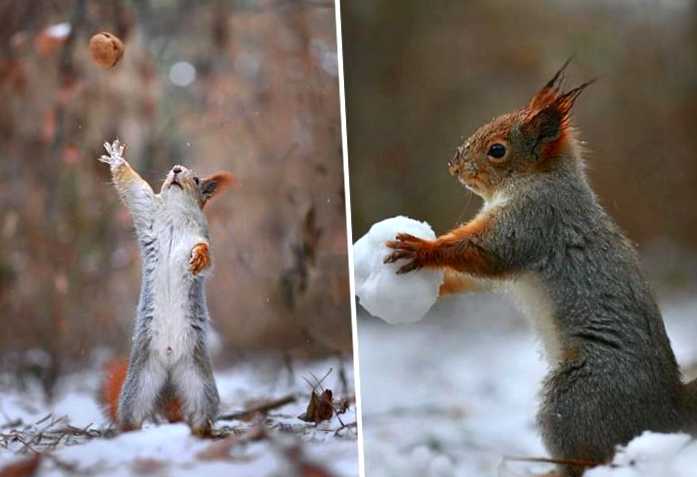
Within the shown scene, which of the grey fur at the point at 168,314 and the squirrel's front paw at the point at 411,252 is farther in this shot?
the grey fur at the point at 168,314

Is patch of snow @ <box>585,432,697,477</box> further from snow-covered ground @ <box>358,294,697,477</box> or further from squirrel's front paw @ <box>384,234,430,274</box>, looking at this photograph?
squirrel's front paw @ <box>384,234,430,274</box>

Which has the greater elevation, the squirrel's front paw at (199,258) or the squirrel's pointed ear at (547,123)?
the squirrel's pointed ear at (547,123)

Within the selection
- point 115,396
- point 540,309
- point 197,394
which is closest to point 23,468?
point 115,396

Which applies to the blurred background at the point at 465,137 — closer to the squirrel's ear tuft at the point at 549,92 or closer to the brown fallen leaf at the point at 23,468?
the squirrel's ear tuft at the point at 549,92

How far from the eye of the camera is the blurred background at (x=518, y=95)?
7.99 feet

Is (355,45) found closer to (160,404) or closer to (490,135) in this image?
(490,135)

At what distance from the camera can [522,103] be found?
2.44m

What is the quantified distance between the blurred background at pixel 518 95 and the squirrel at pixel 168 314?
16.9 inches

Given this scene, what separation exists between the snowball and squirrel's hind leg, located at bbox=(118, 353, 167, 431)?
542mm

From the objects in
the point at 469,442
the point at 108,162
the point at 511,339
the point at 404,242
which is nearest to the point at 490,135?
the point at 404,242

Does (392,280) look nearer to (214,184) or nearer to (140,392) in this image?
(214,184)

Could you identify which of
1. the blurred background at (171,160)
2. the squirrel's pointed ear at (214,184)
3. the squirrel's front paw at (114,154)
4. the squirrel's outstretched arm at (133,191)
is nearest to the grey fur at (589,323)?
the blurred background at (171,160)

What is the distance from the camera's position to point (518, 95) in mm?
2451

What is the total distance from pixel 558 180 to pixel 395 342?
1.86 feet
